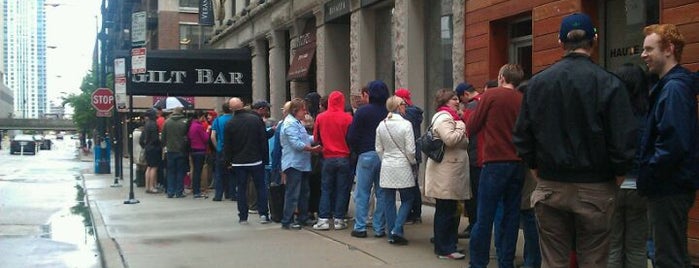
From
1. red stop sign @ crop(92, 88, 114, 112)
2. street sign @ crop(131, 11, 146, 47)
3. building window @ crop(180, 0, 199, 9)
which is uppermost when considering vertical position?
building window @ crop(180, 0, 199, 9)

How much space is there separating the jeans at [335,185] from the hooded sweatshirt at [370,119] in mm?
642

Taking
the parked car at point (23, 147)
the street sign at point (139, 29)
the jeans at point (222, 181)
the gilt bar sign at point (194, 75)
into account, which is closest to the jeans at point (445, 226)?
Answer: the jeans at point (222, 181)

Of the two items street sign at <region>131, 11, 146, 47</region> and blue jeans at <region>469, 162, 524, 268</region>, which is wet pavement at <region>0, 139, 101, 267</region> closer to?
street sign at <region>131, 11, 146, 47</region>

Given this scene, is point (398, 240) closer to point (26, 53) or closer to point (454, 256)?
point (454, 256)

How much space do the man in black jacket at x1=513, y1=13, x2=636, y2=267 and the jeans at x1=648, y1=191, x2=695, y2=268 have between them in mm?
400

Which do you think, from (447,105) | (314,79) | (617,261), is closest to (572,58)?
(617,261)

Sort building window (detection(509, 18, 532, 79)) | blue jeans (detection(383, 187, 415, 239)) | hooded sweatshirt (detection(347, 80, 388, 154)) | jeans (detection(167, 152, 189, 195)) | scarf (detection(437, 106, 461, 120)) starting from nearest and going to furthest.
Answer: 1. scarf (detection(437, 106, 461, 120))
2. blue jeans (detection(383, 187, 415, 239))
3. hooded sweatshirt (detection(347, 80, 388, 154))
4. building window (detection(509, 18, 532, 79))
5. jeans (detection(167, 152, 189, 195))

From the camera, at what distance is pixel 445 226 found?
22.8 ft

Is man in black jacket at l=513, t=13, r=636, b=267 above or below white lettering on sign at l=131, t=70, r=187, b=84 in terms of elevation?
below

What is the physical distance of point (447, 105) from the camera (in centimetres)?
690

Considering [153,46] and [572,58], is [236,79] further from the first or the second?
[153,46]

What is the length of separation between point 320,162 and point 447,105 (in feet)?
11.0

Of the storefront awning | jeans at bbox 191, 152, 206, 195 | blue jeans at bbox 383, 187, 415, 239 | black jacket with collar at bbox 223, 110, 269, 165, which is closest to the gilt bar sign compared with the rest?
the storefront awning

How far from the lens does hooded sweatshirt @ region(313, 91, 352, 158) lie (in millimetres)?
8828
